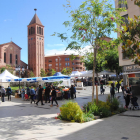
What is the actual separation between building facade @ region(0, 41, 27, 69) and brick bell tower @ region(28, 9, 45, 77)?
25.6ft

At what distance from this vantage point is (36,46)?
81.6 m

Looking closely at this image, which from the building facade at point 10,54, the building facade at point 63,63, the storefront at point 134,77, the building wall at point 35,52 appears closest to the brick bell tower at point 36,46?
the building wall at point 35,52

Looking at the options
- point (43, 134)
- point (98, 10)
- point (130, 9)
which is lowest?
point (43, 134)

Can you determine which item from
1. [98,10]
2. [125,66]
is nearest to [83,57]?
[98,10]

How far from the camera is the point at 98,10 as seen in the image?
30.8 feet

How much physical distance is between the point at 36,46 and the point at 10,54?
1528 cm

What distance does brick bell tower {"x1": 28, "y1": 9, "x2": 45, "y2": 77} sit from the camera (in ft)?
264

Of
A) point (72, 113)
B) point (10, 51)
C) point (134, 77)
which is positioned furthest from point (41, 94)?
point (10, 51)

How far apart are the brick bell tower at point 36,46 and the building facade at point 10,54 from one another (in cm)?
780

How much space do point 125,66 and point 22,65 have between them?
6156 cm

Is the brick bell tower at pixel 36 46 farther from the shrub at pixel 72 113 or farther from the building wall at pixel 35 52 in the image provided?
the shrub at pixel 72 113

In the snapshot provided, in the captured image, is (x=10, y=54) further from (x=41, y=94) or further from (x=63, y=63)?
(x=41, y=94)

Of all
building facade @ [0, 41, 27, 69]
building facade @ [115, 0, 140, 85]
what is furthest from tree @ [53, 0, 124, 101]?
Answer: building facade @ [0, 41, 27, 69]

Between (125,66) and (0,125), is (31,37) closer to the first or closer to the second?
(125,66)
